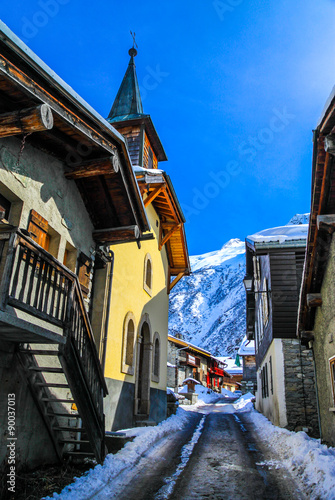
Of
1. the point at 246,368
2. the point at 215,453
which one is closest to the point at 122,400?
the point at 215,453

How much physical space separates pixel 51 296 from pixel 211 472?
423 centimetres

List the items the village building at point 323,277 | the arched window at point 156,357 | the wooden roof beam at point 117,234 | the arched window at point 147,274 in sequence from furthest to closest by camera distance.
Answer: the arched window at point 156,357 < the arched window at point 147,274 < the wooden roof beam at point 117,234 < the village building at point 323,277

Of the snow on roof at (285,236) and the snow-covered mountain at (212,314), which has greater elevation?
the snow-covered mountain at (212,314)

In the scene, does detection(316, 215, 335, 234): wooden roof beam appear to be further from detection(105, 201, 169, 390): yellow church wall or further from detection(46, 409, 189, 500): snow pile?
detection(46, 409, 189, 500): snow pile

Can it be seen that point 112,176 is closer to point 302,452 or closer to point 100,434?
point 100,434

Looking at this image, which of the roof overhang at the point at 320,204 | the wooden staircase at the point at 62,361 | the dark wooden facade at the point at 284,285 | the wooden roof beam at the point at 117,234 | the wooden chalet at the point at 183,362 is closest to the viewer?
the wooden staircase at the point at 62,361

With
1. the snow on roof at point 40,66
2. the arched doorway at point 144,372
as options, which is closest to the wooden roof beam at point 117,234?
the snow on roof at point 40,66

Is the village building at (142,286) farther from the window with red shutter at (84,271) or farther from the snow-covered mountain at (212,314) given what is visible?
the snow-covered mountain at (212,314)

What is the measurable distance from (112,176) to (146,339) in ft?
24.4

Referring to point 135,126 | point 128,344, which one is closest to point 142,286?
point 128,344

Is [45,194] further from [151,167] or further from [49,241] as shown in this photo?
[151,167]

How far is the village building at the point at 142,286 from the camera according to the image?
33.6ft

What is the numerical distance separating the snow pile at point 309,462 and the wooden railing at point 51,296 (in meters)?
3.57

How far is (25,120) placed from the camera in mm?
5219
